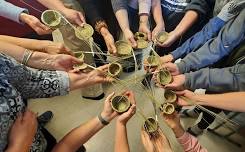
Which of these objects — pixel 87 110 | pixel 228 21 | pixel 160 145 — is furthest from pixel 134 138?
pixel 228 21

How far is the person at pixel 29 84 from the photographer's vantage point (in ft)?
3.03

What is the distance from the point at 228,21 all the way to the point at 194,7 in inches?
8.9

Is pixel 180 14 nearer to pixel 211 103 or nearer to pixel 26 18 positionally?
pixel 211 103

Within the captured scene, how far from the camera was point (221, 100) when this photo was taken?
1234 mm

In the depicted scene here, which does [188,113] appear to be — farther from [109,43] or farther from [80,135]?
[80,135]

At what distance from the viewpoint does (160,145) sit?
3.89 ft

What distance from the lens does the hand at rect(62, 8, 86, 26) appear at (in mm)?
1458

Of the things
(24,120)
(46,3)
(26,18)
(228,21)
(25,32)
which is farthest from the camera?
(25,32)

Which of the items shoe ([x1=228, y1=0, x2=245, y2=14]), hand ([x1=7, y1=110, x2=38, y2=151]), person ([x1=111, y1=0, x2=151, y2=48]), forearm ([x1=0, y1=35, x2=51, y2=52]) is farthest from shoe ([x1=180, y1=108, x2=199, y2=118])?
hand ([x1=7, y1=110, x2=38, y2=151])

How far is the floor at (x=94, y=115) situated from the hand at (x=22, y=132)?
678mm

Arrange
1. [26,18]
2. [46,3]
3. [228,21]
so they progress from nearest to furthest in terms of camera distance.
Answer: [228,21] → [26,18] → [46,3]

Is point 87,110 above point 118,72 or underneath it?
underneath

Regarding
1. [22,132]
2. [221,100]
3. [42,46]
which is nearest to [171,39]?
[221,100]

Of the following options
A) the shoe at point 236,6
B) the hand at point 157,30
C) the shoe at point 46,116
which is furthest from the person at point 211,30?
the shoe at point 46,116
